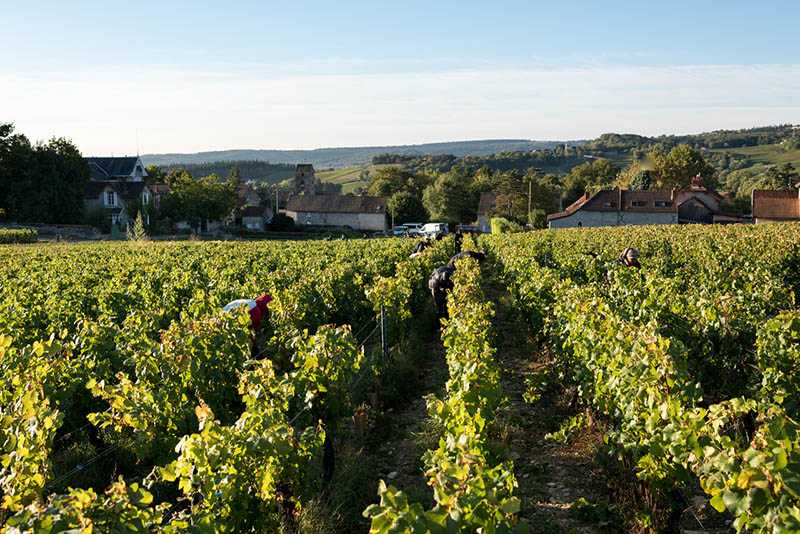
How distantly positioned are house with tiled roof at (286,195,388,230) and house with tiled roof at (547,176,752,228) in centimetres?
2772

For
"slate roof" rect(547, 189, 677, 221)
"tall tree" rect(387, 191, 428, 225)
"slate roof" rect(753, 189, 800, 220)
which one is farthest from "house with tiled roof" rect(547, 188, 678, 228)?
"tall tree" rect(387, 191, 428, 225)

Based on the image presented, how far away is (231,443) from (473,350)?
10.6 ft

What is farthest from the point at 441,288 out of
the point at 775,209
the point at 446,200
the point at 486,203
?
the point at 446,200

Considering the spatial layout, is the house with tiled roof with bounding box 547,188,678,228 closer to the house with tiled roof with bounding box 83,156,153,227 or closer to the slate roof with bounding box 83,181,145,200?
the house with tiled roof with bounding box 83,156,153,227

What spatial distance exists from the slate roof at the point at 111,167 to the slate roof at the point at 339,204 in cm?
2246

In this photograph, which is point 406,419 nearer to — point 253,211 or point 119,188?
point 119,188

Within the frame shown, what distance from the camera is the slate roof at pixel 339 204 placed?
8725 centimetres

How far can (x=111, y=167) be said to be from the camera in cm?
8050

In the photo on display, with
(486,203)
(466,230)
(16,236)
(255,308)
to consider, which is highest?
(255,308)

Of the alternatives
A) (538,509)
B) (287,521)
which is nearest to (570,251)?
(538,509)

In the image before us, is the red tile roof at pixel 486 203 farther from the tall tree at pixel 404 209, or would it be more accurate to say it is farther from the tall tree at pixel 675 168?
the tall tree at pixel 675 168

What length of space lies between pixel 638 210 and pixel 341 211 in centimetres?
4114

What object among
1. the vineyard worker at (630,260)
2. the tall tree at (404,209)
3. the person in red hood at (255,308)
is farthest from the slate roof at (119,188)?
the vineyard worker at (630,260)

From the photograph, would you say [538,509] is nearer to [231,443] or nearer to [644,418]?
[644,418]
